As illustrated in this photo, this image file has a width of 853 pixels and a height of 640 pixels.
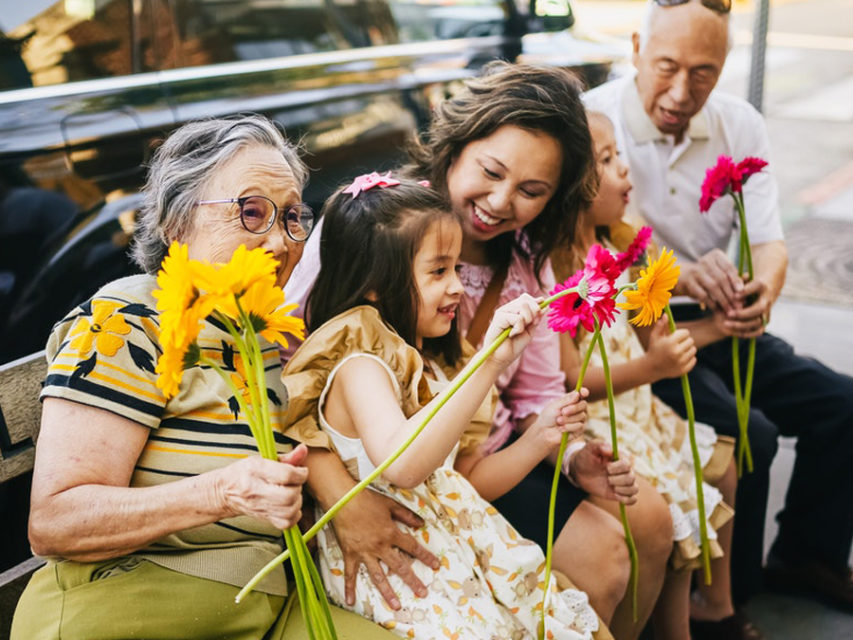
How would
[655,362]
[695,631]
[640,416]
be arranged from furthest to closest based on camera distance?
[695,631], [640,416], [655,362]

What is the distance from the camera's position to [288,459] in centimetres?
137

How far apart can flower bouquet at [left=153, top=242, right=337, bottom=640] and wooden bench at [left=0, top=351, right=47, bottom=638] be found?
710 millimetres

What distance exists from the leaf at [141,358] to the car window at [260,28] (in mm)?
1588

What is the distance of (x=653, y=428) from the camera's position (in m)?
2.65

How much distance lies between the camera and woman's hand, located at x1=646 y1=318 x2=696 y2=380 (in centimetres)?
226

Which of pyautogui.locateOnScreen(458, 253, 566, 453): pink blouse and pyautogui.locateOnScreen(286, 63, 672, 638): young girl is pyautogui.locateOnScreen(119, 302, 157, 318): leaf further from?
pyautogui.locateOnScreen(458, 253, 566, 453): pink blouse

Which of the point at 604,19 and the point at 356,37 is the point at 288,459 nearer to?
the point at 356,37

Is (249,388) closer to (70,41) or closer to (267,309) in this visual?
(267,309)

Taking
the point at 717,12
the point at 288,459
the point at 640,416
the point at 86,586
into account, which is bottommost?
the point at 640,416

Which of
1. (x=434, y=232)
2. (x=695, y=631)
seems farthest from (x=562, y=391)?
(x=695, y=631)

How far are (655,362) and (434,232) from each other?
0.69 meters

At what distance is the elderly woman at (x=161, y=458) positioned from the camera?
59.8 inches

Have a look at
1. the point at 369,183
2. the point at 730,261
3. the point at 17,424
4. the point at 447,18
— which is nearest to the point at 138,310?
the point at 17,424

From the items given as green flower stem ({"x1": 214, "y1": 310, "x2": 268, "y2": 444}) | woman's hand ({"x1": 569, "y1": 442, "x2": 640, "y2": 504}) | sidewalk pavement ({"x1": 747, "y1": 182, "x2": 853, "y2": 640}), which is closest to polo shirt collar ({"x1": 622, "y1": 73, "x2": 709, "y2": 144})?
woman's hand ({"x1": 569, "y1": 442, "x2": 640, "y2": 504})
